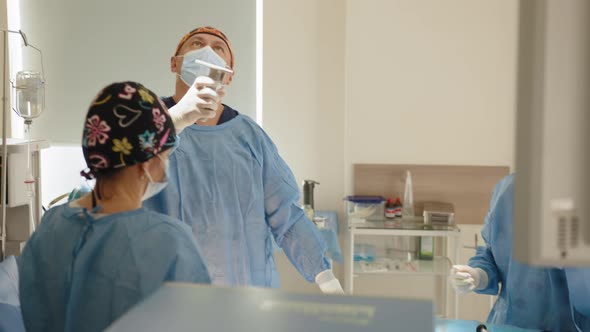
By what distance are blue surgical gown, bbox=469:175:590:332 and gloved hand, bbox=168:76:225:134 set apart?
1.01m

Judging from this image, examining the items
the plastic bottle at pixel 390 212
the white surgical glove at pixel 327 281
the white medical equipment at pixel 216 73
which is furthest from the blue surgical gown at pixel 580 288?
the plastic bottle at pixel 390 212

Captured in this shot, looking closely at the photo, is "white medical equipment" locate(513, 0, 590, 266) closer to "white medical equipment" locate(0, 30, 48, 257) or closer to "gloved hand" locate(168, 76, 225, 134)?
"gloved hand" locate(168, 76, 225, 134)

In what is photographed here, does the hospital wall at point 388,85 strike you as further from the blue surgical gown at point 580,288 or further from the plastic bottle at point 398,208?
the blue surgical gown at point 580,288

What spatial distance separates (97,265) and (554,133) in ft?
3.03

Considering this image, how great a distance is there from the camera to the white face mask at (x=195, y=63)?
7.03 feet

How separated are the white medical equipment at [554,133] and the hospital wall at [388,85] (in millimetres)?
3026

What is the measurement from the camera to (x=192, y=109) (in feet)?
6.40

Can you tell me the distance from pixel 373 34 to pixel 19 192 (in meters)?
2.13

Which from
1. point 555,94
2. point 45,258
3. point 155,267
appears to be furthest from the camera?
point 45,258

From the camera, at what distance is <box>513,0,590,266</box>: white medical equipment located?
0.55 metres

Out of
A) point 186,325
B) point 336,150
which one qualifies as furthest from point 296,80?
point 186,325

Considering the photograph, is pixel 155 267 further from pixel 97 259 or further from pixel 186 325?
pixel 186 325

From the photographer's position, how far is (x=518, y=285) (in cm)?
185

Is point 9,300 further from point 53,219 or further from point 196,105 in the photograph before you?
point 53,219
